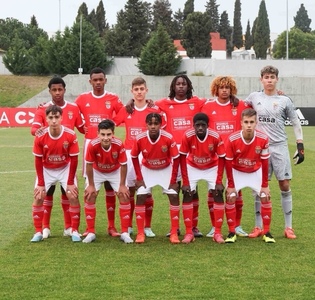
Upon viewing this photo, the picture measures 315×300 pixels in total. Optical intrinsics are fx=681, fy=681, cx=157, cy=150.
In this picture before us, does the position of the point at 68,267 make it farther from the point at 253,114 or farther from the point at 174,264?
the point at 253,114

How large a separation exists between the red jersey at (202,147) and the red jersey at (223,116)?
29 centimetres

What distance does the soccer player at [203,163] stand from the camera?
292 inches

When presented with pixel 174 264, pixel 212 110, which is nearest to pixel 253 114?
pixel 212 110

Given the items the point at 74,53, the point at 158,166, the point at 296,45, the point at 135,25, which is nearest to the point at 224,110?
the point at 158,166

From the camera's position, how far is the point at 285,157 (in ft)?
25.3

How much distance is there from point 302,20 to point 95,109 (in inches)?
5557

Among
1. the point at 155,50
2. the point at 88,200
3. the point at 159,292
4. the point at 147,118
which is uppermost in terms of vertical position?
the point at 155,50

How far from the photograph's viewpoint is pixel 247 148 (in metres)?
7.47

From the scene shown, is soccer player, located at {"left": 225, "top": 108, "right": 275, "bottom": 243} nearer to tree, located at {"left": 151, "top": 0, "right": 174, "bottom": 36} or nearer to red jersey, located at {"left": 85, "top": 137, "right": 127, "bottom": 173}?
red jersey, located at {"left": 85, "top": 137, "right": 127, "bottom": 173}

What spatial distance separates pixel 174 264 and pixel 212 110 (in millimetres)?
2081

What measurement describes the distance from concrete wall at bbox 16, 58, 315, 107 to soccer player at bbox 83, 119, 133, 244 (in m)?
39.4

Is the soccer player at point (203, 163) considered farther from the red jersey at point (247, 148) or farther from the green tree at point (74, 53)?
the green tree at point (74, 53)

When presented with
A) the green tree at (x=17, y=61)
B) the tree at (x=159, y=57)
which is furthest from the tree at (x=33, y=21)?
the tree at (x=159, y=57)

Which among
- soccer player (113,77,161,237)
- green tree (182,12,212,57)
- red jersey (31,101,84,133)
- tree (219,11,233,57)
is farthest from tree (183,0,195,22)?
soccer player (113,77,161,237)
